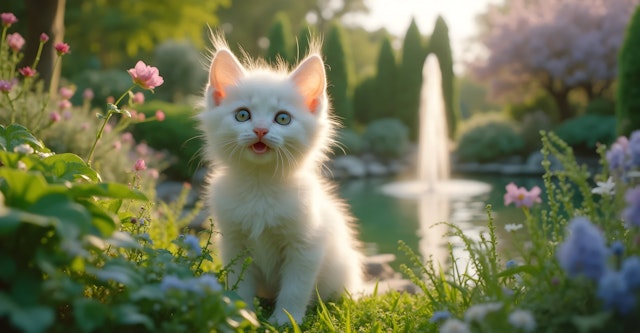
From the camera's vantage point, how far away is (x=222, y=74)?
9.55 ft

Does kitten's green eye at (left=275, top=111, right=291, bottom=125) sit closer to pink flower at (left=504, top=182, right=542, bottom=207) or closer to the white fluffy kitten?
the white fluffy kitten

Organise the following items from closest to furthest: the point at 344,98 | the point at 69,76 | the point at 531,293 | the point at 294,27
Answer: the point at 531,293 < the point at 344,98 < the point at 69,76 < the point at 294,27

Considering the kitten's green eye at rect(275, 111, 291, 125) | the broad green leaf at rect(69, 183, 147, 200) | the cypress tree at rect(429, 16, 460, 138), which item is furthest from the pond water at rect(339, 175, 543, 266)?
the cypress tree at rect(429, 16, 460, 138)

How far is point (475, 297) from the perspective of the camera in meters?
2.24

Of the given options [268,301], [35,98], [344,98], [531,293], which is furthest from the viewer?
[344,98]

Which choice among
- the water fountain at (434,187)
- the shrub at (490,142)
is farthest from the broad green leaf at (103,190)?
the shrub at (490,142)

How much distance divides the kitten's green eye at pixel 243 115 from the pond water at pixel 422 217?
1951mm

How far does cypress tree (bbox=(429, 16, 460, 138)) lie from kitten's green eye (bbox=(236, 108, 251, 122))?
17.1 m

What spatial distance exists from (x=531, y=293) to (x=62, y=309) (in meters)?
1.75

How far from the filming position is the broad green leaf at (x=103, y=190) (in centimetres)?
186

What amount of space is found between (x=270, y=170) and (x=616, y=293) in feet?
5.60

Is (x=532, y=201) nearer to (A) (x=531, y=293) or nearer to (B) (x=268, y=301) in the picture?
(A) (x=531, y=293)

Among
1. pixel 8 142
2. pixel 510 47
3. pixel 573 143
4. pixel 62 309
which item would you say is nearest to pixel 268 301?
pixel 62 309

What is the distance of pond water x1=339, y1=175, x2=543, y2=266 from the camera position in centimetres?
621
